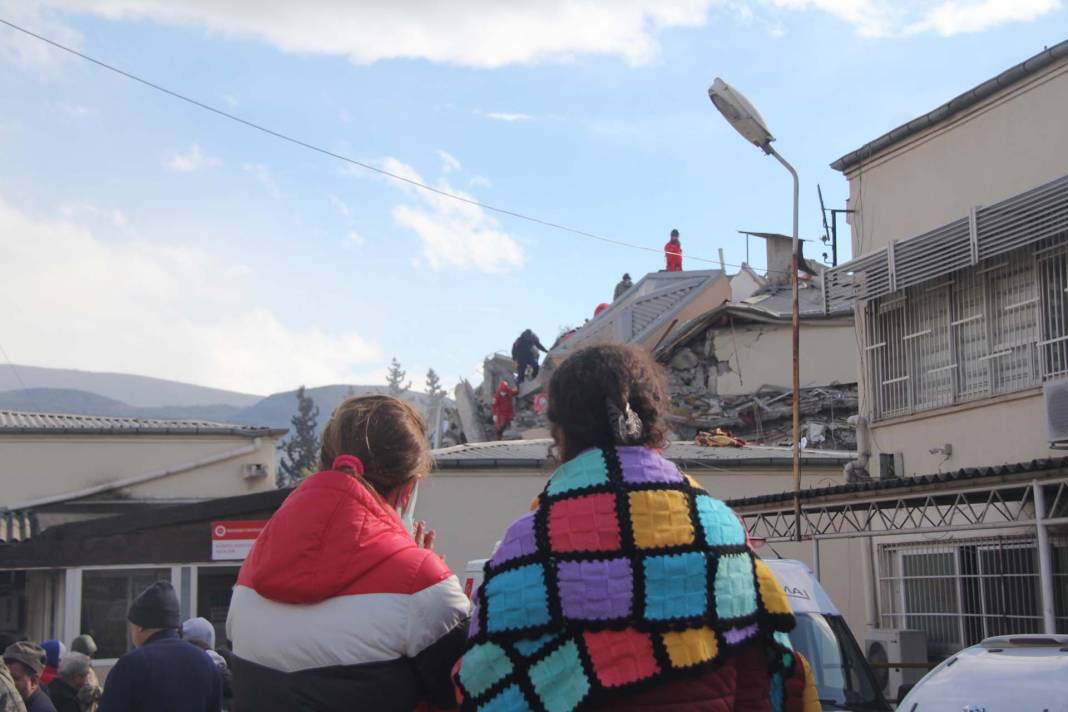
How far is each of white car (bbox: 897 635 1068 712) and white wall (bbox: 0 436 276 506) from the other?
1872cm

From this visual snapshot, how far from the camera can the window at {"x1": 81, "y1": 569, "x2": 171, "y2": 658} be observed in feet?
56.1

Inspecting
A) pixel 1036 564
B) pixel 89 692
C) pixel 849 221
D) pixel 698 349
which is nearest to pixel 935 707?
pixel 89 692

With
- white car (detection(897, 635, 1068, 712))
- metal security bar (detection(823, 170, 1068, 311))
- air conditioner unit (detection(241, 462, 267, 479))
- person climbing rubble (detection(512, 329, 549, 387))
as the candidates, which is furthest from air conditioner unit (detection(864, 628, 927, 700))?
person climbing rubble (detection(512, 329, 549, 387))

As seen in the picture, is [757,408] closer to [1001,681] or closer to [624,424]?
[1001,681]

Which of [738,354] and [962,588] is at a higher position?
[738,354]

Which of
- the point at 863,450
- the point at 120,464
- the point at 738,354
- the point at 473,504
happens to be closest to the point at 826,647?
the point at 863,450

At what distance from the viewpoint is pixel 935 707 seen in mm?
6426

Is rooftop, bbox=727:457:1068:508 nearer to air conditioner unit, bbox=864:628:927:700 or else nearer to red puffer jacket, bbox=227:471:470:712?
air conditioner unit, bbox=864:628:927:700

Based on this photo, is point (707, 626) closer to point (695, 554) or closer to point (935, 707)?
point (695, 554)

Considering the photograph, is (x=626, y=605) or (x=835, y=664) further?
(x=835, y=664)

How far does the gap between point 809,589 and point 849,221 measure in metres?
10.7

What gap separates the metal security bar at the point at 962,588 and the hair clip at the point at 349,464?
12393mm

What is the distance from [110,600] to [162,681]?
13.1 meters

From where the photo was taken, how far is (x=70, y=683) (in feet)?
27.8
